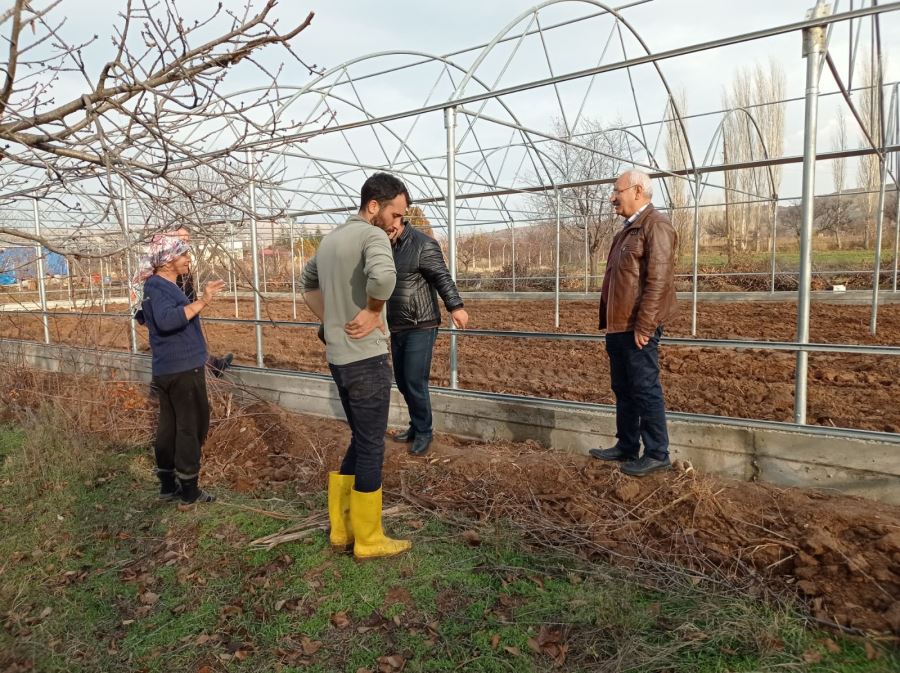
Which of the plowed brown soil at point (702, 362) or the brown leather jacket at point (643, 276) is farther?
the plowed brown soil at point (702, 362)

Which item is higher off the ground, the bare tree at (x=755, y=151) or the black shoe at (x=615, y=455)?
the bare tree at (x=755, y=151)

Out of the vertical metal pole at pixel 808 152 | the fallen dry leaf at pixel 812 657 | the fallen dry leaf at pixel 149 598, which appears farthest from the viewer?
the vertical metal pole at pixel 808 152

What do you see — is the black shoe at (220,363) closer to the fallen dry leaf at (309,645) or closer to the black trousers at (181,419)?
the black trousers at (181,419)

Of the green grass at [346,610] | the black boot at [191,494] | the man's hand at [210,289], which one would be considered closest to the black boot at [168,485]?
the black boot at [191,494]

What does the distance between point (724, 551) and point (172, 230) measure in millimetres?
3126

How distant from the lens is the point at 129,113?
207cm

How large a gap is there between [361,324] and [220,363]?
3964 millimetres

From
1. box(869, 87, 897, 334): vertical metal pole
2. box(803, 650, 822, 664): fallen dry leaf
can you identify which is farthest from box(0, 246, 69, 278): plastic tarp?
box(869, 87, 897, 334): vertical metal pole

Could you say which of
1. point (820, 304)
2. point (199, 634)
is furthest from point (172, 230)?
point (820, 304)

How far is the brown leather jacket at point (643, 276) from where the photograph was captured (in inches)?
139

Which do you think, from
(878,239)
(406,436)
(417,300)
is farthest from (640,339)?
(878,239)

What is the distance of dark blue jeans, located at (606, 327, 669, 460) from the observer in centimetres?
364

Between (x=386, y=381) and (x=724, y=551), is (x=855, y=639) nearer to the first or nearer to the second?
(x=724, y=551)

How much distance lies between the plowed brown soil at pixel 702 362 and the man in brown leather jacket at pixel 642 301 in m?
1.79
